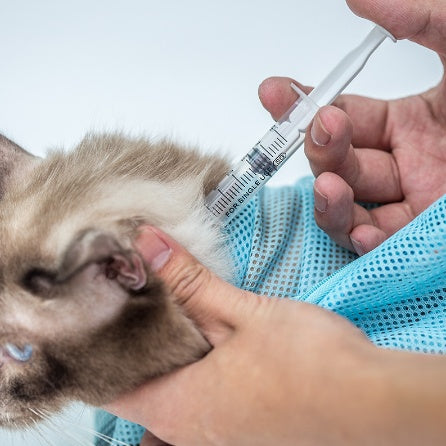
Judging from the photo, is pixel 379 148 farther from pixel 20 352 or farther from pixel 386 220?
pixel 20 352

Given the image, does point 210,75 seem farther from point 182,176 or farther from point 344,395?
point 344,395

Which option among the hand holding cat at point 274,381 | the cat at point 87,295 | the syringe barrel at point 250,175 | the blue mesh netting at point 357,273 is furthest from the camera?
the syringe barrel at point 250,175

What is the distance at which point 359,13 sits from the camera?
1289mm

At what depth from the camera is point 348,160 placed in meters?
1.40

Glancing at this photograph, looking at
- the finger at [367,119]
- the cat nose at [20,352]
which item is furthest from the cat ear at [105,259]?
the finger at [367,119]

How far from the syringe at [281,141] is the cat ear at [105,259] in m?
0.31

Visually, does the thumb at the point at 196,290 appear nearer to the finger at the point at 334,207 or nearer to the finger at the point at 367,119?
the finger at the point at 334,207

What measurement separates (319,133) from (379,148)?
386 millimetres

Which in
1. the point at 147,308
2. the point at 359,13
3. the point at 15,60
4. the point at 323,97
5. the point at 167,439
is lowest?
the point at 15,60

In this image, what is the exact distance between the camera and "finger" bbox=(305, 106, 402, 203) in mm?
1241

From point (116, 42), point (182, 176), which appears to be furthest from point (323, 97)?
point (116, 42)

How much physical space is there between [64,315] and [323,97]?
0.62m

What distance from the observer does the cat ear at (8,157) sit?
48.9 inches

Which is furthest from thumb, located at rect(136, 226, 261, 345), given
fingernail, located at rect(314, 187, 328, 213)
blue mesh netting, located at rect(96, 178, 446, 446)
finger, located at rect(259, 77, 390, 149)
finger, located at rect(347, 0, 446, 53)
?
finger, located at rect(259, 77, 390, 149)
